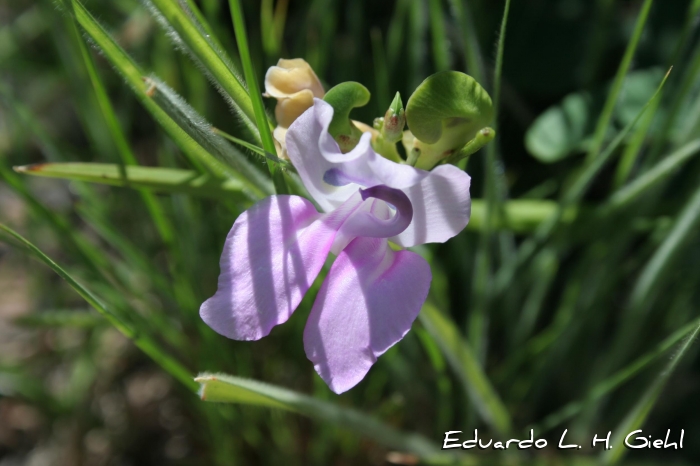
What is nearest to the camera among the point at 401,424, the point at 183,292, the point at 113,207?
the point at 183,292

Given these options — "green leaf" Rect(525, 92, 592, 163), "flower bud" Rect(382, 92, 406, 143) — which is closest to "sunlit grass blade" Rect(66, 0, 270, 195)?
"flower bud" Rect(382, 92, 406, 143)

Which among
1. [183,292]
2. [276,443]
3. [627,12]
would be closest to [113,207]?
[183,292]

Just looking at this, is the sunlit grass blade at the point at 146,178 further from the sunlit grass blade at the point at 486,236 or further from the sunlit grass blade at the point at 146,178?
the sunlit grass blade at the point at 486,236

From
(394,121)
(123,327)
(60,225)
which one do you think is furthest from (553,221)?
(60,225)

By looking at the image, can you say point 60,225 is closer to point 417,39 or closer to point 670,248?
point 417,39

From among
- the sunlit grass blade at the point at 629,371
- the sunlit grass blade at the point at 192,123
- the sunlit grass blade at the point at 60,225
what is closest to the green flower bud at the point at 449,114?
the sunlit grass blade at the point at 192,123

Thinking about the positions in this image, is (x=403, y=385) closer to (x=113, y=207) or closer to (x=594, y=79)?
(x=594, y=79)
